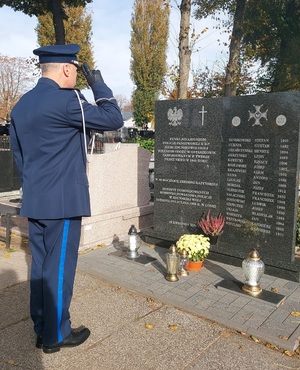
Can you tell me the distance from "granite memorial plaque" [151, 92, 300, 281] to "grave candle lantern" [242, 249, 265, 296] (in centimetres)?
76

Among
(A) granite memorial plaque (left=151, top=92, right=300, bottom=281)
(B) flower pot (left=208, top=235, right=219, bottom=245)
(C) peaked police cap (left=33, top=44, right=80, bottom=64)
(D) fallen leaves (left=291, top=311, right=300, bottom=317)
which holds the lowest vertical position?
(D) fallen leaves (left=291, top=311, right=300, bottom=317)

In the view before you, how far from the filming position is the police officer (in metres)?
2.84

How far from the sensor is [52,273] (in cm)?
299

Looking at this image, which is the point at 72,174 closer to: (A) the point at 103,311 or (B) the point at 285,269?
(A) the point at 103,311

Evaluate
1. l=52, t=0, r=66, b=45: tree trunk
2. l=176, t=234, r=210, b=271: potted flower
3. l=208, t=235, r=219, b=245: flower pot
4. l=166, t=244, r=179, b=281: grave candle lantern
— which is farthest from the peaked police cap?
l=52, t=0, r=66, b=45: tree trunk

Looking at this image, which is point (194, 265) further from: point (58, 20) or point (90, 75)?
point (58, 20)

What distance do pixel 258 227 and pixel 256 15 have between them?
59.0 ft

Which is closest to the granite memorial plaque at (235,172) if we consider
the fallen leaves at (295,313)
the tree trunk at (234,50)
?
the fallen leaves at (295,313)

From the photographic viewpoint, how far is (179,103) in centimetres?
588

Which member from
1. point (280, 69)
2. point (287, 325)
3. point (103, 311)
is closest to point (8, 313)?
point (103, 311)

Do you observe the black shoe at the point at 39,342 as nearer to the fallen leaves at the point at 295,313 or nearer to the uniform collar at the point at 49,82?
the uniform collar at the point at 49,82

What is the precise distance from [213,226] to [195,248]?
23.2 inches

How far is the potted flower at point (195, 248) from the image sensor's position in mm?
4930

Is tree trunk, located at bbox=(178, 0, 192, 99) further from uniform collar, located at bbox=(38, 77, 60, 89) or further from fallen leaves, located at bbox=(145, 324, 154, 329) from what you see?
fallen leaves, located at bbox=(145, 324, 154, 329)
